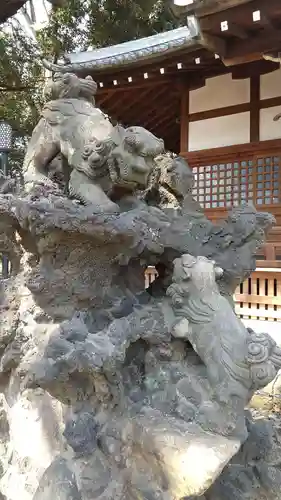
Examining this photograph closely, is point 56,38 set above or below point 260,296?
above

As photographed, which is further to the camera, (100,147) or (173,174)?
(173,174)

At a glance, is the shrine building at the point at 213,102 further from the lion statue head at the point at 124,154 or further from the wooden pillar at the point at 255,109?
the lion statue head at the point at 124,154

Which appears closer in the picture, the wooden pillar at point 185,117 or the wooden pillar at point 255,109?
the wooden pillar at point 255,109

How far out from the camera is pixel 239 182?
797cm

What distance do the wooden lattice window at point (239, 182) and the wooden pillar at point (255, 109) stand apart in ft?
1.33

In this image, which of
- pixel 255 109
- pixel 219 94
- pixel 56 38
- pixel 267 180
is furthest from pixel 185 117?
pixel 56 38

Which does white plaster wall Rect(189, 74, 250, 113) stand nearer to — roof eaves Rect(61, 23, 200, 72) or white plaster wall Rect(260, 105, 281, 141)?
white plaster wall Rect(260, 105, 281, 141)

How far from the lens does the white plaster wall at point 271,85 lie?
7684 mm

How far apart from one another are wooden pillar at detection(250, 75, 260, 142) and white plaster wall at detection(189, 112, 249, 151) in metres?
0.10

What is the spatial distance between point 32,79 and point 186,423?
1347cm

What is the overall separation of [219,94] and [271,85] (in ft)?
3.15

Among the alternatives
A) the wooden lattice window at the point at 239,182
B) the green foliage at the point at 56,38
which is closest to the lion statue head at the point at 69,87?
the wooden lattice window at the point at 239,182

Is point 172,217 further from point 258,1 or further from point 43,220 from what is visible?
point 258,1

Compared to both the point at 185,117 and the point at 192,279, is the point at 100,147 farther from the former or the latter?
the point at 185,117
